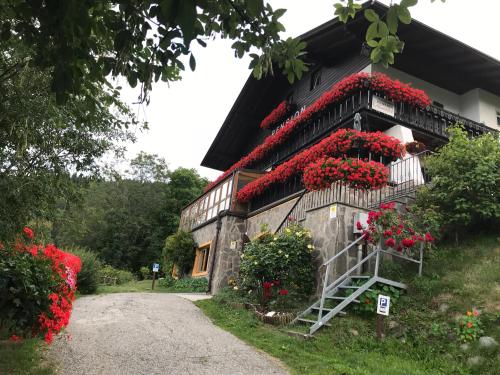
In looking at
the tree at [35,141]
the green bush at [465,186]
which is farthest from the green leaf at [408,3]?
the green bush at [465,186]

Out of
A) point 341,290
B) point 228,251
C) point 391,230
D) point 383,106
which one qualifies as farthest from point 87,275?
point 383,106

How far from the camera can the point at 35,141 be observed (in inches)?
209

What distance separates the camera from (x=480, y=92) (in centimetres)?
1478

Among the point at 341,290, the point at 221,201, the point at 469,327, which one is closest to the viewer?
the point at 469,327

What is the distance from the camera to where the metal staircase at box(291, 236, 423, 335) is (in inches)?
274

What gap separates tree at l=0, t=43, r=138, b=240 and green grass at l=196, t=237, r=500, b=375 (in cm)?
406

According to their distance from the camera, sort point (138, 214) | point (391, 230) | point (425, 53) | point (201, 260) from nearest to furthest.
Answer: point (391, 230), point (425, 53), point (201, 260), point (138, 214)

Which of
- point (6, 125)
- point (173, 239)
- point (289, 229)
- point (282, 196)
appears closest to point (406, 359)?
point (289, 229)

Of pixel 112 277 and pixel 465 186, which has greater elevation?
pixel 465 186

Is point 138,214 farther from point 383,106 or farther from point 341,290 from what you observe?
point 341,290

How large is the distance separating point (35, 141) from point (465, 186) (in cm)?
741

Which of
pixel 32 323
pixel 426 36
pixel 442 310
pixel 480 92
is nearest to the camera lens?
pixel 32 323

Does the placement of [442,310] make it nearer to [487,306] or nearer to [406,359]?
[487,306]

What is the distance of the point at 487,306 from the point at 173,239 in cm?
1620
